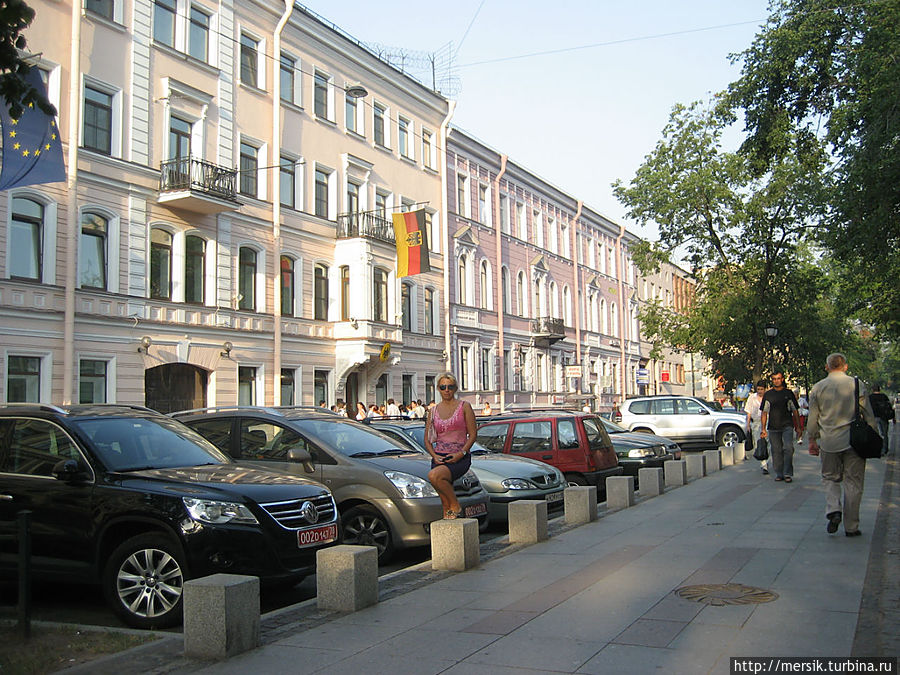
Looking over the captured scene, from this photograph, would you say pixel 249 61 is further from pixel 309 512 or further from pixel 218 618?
pixel 218 618

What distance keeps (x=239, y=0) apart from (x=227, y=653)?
81.4ft

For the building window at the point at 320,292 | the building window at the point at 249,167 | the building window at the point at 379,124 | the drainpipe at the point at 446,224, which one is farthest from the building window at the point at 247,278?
the drainpipe at the point at 446,224

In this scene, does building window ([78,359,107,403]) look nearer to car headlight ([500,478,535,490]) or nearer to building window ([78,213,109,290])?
building window ([78,213,109,290])

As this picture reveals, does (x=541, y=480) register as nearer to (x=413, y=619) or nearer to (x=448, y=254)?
(x=413, y=619)

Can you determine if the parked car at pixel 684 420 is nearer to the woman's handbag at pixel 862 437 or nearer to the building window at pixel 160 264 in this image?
the building window at pixel 160 264

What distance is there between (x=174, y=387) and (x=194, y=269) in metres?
3.38

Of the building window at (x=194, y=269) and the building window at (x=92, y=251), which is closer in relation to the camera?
the building window at (x=92, y=251)

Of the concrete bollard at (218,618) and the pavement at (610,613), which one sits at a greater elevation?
the concrete bollard at (218,618)

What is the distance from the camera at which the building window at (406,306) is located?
34688 millimetres

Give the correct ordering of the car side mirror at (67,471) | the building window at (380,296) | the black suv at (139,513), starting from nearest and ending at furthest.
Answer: the black suv at (139,513)
the car side mirror at (67,471)
the building window at (380,296)

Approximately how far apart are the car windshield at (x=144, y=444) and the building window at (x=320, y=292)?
21.0m

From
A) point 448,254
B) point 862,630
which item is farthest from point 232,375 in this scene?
point 862,630

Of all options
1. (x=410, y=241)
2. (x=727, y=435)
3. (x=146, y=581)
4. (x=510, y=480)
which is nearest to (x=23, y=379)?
(x=510, y=480)

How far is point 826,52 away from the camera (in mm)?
19203
